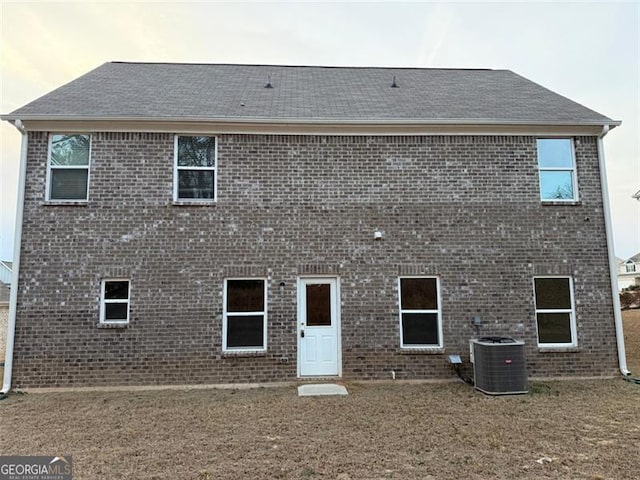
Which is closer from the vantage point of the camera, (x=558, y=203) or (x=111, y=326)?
(x=111, y=326)

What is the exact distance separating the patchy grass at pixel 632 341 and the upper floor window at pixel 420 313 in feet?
15.0

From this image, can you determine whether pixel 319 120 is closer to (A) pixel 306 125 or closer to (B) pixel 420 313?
(A) pixel 306 125

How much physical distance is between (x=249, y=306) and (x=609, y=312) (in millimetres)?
7913

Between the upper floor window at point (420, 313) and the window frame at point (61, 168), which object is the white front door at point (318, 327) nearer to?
the upper floor window at point (420, 313)

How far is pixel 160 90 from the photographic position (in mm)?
9898

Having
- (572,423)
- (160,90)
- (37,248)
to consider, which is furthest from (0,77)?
(572,423)

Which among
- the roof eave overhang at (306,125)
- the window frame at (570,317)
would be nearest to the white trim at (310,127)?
the roof eave overhang at (306,125)

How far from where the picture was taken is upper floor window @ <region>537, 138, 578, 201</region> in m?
8.75

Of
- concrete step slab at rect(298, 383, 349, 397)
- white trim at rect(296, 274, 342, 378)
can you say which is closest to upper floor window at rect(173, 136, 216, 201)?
white trim at rect(296, 274, 342, 378)

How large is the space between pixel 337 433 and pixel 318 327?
3.16 metres

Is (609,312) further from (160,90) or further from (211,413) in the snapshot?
(160,90)

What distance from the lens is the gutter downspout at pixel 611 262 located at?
8188 millimetres

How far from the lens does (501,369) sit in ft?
23.4

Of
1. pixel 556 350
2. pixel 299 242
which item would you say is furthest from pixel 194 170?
pixel 556 350
